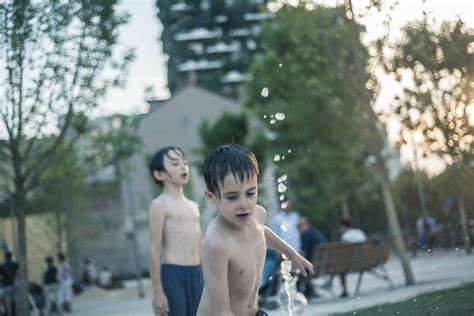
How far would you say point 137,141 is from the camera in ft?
90.3

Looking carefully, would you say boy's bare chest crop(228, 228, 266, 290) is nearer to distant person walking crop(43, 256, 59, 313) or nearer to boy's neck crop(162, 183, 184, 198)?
boy's neck crop(162, 183, 184, 198)

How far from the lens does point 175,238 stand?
5.89 metres

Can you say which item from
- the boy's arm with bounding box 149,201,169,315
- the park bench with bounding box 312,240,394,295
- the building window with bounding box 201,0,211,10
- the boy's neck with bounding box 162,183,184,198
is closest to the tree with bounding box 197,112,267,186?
the park bench with bounding box 312,240,394,295

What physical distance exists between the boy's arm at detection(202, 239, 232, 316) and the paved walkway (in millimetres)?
2406

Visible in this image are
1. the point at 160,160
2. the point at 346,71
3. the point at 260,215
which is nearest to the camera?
the point at 260,215

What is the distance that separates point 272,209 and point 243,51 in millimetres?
26495

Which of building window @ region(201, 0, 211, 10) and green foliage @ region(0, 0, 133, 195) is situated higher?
building window @ region(201, 0, 211, 10)

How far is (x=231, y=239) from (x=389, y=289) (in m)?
10.1

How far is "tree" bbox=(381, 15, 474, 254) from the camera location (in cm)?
841

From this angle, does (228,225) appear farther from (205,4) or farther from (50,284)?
(205,4)

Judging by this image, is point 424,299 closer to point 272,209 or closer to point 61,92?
point 61,92

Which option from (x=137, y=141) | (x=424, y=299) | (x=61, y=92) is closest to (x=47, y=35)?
(x=61, y=92)

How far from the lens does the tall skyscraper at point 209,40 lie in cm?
7288

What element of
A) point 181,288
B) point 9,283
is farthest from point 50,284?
point 181,288
